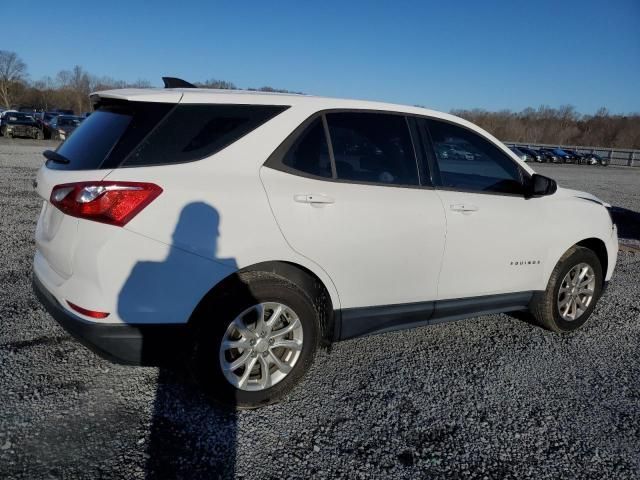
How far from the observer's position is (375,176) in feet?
10.3

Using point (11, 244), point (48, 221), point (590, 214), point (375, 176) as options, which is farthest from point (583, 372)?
point (11, 244)

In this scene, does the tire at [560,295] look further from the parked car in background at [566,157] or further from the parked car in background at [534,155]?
the parked car in background at [566,157]

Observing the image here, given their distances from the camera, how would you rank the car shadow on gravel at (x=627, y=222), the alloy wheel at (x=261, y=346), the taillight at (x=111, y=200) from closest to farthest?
1. the taillight at (x=111, y=200)
2. the alloy wheel at (x=261, y=346)
3. the car shadow on gravel at (x=627, y=222)

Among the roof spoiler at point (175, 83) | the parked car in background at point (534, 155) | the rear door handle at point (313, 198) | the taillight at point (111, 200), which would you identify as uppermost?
the parked car in background at point (534, 155)

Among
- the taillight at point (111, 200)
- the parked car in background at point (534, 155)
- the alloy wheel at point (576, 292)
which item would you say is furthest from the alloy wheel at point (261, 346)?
the parked car in background at point (534, 155)

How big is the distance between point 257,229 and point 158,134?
28.5 inches

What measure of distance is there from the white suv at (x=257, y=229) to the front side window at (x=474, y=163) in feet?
0.08

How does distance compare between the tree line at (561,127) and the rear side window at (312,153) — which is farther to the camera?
the tree line at (561,127)

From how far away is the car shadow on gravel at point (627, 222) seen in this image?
9.38 meters

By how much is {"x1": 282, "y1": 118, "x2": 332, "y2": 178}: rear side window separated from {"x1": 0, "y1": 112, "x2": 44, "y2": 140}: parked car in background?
104 ft

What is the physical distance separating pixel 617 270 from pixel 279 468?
598 centimetres

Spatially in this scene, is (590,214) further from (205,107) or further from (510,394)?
(205,107)

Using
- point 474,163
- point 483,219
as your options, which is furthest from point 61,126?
point 483,219

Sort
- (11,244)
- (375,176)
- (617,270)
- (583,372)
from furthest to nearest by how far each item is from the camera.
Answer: (617,270) → (11,244) → (583,372) → (375,176)
